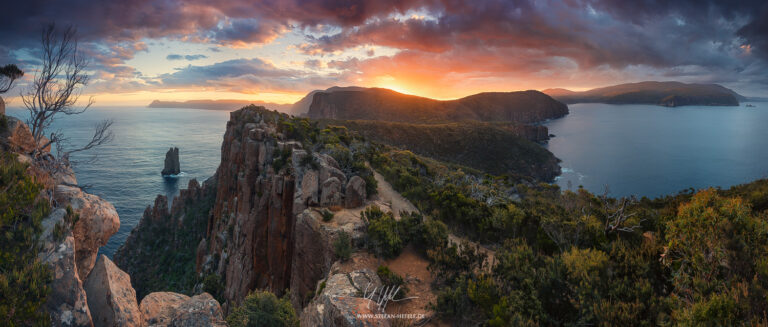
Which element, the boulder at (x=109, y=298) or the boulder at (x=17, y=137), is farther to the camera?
the boulder at (x=17, y=137)

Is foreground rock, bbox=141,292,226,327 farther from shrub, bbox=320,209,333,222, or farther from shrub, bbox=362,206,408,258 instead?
shrub, bbox=320,209,333,222

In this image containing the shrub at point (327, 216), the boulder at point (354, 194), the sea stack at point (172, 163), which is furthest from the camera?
the sea stack at point (172, 163)

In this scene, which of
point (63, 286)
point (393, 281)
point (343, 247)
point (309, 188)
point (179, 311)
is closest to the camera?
point (63, 286)

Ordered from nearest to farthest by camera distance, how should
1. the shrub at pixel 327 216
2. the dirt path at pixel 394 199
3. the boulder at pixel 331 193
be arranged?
the shrub at pixel 327 216 → the boulder at pixel 331 193 → the dirt path at pixel 394 199

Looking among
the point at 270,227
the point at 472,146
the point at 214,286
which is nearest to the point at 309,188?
the point at 270,227

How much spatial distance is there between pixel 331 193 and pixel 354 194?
1402 millimetres

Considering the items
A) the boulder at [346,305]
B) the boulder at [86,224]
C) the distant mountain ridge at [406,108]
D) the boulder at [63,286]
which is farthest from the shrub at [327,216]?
the distant mountain ridge at [406,108]

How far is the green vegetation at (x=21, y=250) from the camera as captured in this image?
4922 millimetres

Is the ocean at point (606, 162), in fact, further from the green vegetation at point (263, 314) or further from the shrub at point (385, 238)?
the green vegetation at point (263, 314)

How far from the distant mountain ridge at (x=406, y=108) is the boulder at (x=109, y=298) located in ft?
418

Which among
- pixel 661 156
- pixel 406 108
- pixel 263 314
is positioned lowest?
pixel 661 156

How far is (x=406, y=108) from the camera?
465ft

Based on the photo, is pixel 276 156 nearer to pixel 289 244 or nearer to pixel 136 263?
pixel 289 244

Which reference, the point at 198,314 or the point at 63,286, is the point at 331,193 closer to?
the point at 198,314
